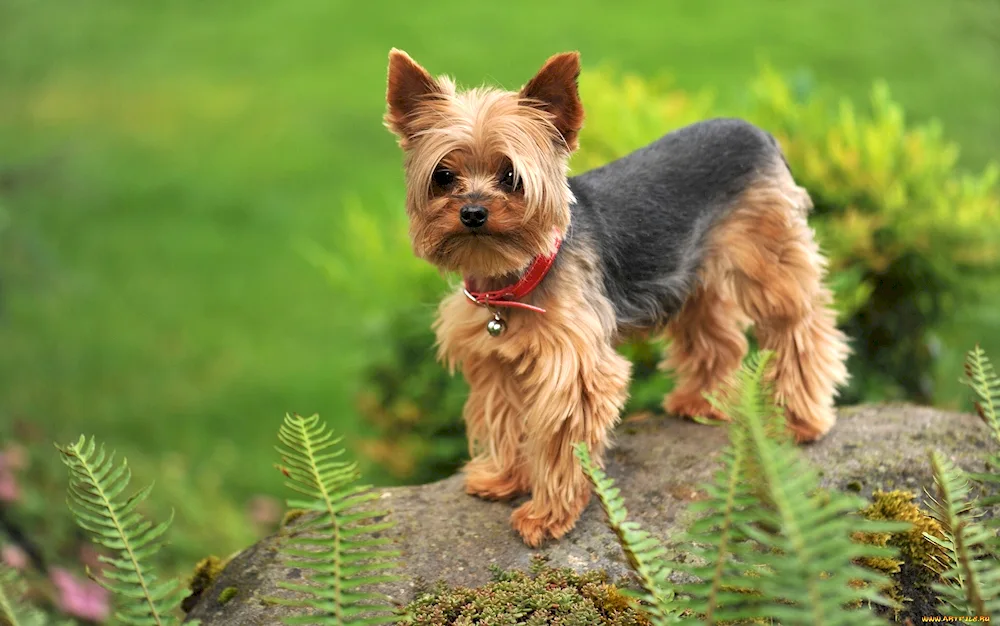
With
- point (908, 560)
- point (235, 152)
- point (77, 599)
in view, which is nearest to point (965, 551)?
point (908, 560)

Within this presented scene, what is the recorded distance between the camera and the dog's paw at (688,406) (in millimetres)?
5551

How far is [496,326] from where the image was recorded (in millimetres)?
4508

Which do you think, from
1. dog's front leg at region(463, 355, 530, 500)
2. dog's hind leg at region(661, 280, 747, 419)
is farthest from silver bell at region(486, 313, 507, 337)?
dog's hind leg at region(661, 280, 747, 419)

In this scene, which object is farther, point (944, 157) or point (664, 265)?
point (944, 157)

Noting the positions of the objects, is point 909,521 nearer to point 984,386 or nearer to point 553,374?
point 984,386

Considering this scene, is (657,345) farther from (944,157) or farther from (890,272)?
(944,157)

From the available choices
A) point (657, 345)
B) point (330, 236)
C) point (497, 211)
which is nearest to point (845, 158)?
point (657, 345)

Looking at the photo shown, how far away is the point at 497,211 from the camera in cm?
411

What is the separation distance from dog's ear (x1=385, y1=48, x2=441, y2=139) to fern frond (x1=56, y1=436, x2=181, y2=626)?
6.59 feet

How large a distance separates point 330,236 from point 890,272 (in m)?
7.29

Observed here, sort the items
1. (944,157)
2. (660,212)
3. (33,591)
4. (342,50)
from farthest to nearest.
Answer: (342,50)
(944,157)
(33,591)
(660,212)

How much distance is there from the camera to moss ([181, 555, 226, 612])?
4.52 m

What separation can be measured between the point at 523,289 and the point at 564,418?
24.6 inches

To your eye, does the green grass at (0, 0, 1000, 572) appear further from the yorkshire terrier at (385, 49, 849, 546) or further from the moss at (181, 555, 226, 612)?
the moss at (181, 555, 226, 612)
